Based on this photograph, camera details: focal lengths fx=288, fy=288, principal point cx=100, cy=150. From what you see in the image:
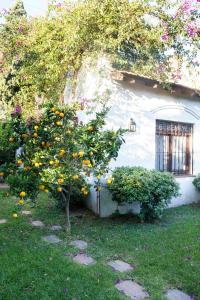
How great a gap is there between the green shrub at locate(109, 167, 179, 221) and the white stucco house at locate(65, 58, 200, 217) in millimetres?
661

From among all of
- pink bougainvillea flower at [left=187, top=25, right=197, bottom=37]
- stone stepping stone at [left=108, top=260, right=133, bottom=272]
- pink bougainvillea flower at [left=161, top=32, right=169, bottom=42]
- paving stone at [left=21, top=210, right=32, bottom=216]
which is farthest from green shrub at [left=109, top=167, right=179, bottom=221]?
pink bougainvillea flower at [left=187, top=25, right=197, bottom=37]

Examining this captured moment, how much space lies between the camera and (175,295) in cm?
363

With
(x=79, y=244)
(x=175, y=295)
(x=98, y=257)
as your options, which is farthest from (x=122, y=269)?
(x=79, y=244)

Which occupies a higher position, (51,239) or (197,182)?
(197,182)

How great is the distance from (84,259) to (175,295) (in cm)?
157

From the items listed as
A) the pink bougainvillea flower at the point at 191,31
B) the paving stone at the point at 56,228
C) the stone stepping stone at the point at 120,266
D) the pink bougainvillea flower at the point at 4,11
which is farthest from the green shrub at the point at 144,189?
the pink bougainvillea flower at the point at 4,11

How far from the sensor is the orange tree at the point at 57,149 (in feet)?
16.9

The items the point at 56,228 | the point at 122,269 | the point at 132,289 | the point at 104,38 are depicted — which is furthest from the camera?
the point at 104,38

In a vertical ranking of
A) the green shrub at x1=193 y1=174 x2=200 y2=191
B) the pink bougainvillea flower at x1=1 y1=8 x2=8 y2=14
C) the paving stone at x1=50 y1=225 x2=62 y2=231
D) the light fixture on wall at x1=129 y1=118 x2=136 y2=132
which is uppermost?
the pink bougainvillea flower at x1=1 y1=8 x2=8 y2=14

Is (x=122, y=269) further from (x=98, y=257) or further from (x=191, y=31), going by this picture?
(x=191, y=31)

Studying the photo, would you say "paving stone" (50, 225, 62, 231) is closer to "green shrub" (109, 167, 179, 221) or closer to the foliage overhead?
"green shrub" (109, 167, 179, 221)

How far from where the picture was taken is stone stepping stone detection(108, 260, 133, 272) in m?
4.32

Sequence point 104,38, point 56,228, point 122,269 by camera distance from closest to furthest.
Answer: point 122,269
point 56,228
point 104,38

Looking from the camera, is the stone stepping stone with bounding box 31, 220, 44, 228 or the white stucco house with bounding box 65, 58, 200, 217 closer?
the stone stepping stone with bounding box 31, 220, 44, 228
